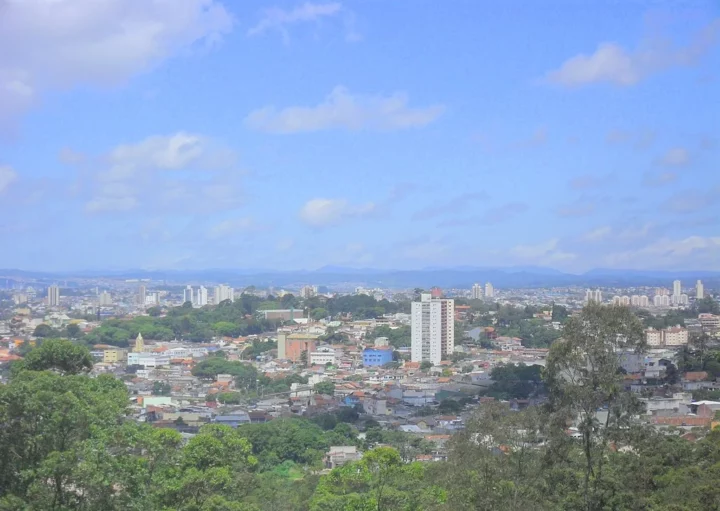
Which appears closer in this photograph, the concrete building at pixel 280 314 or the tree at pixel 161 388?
the tree at pixel 161 388

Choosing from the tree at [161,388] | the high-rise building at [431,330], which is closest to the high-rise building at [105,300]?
the high-rise building at [431,330]

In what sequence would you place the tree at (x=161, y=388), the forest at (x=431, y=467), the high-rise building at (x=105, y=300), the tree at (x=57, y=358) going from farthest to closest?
the high-rise building at (x=105, y=300)
the tree at (x=161, y=388)
the tree at (x=57, y=358)
the forest at (x=431, y=467)

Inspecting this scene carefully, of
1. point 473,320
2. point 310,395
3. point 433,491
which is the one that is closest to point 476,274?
point 473,320

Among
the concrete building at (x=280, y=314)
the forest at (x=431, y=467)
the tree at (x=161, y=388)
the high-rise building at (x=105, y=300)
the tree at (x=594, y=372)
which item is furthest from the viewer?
the high-rise building at (x=105, y=300)

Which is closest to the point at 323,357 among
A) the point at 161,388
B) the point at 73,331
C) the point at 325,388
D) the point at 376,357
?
the point at 376,357

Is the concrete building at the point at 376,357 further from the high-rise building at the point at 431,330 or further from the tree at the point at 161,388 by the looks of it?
the tree at the point at 161,388

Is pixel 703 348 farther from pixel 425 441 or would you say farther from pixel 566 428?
pixel 566 428

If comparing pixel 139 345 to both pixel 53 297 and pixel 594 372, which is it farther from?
pixel 594 372
